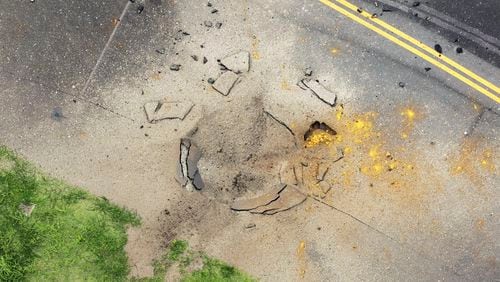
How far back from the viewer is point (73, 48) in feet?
19.7

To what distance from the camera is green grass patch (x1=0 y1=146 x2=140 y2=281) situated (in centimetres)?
578

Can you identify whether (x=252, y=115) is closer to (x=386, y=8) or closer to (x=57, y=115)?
(x=386, y=8)

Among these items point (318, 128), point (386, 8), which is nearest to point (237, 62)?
point (318, 128)

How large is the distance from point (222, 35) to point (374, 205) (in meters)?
2.78

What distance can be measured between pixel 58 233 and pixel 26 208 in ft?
1.63

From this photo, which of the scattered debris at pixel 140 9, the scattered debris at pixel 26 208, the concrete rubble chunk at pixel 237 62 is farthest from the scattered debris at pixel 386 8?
the scattered debris at pixel 26 208

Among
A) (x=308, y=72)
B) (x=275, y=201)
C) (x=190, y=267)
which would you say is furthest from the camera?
(x=308, y=72)

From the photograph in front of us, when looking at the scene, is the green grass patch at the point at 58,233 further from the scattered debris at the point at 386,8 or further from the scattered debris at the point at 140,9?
the scattered debris at the point at 386,8

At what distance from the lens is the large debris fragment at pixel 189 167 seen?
5875 millimetres

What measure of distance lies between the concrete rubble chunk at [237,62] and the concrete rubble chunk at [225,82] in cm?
7

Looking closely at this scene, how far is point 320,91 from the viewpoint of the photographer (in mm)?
5984

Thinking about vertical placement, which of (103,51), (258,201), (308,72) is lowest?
(258,201)

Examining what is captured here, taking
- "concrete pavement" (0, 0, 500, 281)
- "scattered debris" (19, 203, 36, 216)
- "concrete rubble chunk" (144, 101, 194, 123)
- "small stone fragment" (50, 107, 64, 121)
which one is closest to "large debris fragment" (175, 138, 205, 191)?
"concrete pavement" (0, 0, 500, 281)

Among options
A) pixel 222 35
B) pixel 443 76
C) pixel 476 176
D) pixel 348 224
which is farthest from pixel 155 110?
pixel 476 176
